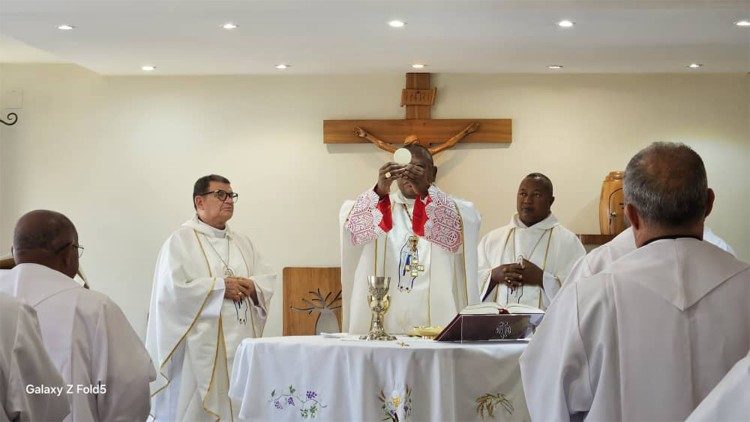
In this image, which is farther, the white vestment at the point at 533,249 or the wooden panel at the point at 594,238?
the wooden panel at the point at 594,238

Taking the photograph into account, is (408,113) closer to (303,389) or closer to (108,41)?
(108,41)

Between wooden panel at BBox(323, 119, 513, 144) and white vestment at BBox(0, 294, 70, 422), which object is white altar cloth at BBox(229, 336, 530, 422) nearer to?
white vestment at BBox(0, 294, 70, 422)

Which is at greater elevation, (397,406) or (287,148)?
(287,148)

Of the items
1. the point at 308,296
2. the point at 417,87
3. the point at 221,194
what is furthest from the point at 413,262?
the point at 417,87

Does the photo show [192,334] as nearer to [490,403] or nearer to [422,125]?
[490,403]

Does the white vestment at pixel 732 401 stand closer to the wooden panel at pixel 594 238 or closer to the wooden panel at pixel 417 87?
the wooden panel at pixel 594 238

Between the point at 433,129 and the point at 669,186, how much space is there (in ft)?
21.9

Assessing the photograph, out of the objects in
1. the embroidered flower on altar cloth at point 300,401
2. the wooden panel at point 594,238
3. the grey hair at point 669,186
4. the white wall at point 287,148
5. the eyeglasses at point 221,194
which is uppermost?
the white wall at point 287,148

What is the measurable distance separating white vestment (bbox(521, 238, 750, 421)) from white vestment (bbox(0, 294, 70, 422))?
1.47 metres

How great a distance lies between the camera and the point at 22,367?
9.47ft

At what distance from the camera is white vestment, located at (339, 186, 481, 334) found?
18.6ft

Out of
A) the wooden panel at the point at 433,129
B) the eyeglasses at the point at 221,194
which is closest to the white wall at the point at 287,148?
→ the wooden panel at the point at 433,129

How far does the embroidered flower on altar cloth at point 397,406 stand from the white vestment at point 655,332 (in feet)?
5.41

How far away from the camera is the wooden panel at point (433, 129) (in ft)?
30.9
